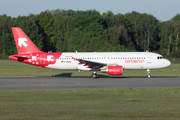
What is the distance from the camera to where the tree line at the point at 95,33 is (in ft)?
324

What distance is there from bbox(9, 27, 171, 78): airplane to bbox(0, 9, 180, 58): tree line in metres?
55.0

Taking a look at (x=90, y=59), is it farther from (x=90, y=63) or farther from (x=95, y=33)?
(x=95, y=33)

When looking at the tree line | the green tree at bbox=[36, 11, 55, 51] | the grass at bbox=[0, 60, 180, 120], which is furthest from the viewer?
the green tree at bbox=[36, 11, 55, 51]

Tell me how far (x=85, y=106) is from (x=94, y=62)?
61.3 feet

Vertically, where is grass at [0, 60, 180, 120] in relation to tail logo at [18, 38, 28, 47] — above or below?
below

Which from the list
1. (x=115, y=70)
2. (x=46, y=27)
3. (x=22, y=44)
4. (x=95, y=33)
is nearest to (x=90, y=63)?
(x=115, y=70)

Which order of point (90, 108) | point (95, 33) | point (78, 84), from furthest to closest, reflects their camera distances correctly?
point (95, 33) → point (78, 84) → point (90, 108)

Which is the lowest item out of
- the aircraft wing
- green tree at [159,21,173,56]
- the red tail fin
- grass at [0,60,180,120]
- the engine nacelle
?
grass at [0,60,180,120]

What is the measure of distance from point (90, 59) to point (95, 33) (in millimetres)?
71796

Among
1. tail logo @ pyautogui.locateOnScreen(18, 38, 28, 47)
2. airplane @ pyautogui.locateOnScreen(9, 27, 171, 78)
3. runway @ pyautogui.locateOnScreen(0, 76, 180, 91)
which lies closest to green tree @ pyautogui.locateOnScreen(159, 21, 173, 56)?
airplane @ pyautogui.locateOnScreen(9, 27, 171, 78)

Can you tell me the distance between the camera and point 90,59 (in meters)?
34.0

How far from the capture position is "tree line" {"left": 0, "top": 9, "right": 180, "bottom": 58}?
9862 cm

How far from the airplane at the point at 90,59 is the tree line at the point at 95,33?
55.0m

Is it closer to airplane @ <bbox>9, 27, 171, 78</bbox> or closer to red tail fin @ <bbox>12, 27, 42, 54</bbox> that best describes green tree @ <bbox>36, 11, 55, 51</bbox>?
red tail fin @ <bbox>12, 27, 42, 54</bbox>
